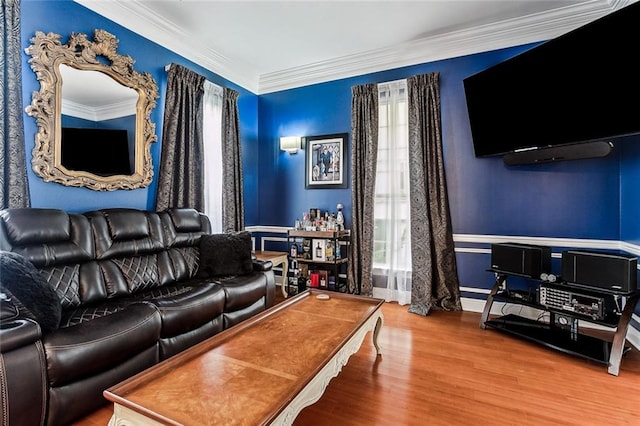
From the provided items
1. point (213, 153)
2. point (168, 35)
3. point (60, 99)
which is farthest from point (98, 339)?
point (168, 35)

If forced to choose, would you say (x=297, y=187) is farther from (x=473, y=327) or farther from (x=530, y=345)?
(x=530, y=345)

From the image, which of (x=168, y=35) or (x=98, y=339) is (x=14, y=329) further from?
(x=168, y=35)

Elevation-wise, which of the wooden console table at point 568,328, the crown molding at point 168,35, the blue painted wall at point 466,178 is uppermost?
the crown molding at point 168,35

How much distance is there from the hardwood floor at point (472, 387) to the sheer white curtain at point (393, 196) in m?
1.08

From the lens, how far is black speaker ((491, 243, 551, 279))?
272cm

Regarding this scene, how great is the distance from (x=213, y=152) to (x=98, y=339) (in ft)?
8.38

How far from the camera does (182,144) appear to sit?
3332 millimetres

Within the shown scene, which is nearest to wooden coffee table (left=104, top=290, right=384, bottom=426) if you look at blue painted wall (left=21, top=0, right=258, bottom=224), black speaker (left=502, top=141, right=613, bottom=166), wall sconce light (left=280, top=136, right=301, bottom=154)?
blue painted wall (left=21, top=0, right=258, bottom=224)

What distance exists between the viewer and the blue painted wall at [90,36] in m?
2.29

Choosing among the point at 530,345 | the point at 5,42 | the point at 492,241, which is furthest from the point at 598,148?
the point at 5,42

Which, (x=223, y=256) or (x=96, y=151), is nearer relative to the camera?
(x=96, y=151)

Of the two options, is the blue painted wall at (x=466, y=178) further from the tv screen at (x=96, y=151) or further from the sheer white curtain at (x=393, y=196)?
the tv screen at (x=96, y=151)

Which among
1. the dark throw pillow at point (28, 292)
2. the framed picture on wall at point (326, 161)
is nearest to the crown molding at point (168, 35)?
the framed picture on wall at point (326, 161)

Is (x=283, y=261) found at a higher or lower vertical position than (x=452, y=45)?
lower
